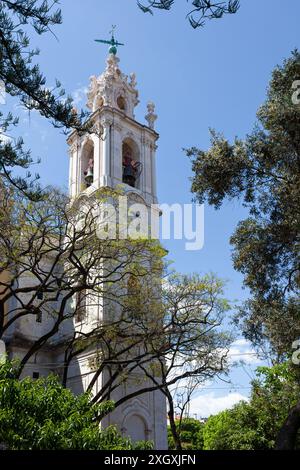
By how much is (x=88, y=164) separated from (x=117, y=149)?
2.39 meters

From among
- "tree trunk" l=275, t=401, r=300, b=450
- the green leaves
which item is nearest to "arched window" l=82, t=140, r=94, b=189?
"tree trunk" l=275, t=401, r=300, b=450

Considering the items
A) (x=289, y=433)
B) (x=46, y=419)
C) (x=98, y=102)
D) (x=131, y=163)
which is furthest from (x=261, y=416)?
(x=98, y=102)

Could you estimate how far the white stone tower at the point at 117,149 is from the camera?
26016 millimetres

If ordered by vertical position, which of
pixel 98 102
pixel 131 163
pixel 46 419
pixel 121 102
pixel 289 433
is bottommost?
pixel 289 433

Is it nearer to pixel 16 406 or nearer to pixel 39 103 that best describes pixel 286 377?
pixel 16 406

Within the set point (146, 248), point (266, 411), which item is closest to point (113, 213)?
point (146, 248)

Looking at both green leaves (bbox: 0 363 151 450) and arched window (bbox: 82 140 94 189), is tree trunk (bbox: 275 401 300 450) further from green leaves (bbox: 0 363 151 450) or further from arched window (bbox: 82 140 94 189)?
arched window (bbox: 82 140 94 189)

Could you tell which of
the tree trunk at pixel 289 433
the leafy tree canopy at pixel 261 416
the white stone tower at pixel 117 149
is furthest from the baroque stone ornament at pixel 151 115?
the tree trunk at pixel 289 433

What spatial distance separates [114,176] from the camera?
26.0 meters

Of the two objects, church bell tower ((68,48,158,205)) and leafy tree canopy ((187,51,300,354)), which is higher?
church bell tower ((68,48,158,205))

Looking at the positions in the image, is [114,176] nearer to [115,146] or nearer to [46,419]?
[115,146]

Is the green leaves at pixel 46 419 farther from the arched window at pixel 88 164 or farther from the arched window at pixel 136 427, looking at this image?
the arched window at pixel 88 164

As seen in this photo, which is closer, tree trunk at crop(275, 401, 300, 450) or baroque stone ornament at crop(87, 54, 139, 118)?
tree trunk at crop(275, 401, 300, 450)

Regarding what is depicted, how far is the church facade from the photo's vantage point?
21500mm
